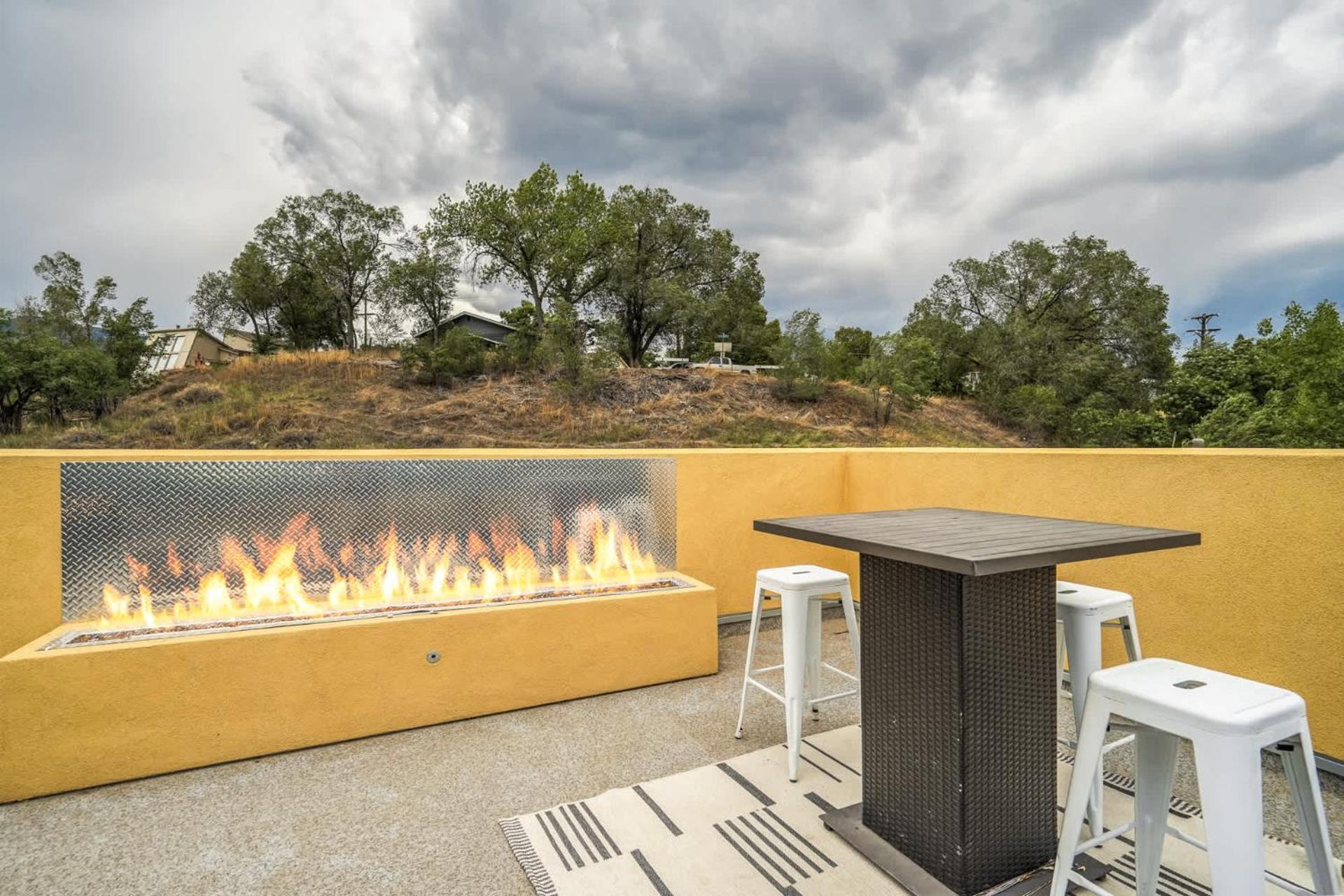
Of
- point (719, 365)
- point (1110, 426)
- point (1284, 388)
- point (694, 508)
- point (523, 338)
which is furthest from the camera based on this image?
point (719, 365)

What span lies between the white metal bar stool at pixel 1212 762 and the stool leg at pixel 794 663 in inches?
33.8

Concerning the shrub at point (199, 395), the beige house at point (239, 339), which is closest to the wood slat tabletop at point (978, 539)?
the shrub at point (199, 395)

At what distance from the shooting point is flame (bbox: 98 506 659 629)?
269 cm

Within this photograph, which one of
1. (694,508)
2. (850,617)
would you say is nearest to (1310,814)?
(850,617)

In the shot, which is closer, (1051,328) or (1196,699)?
(1196,699)

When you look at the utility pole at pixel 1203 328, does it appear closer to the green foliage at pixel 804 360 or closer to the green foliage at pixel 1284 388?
the green foliage at pixel 1284 388

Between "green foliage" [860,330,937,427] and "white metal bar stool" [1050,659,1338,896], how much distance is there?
16336 millimetres

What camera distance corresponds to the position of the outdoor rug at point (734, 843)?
66.0 inches

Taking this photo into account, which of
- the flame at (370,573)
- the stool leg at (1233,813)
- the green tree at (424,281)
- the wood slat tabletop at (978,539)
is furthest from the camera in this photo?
the green tree at (424,281)

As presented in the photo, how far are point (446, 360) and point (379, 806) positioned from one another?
1509cm

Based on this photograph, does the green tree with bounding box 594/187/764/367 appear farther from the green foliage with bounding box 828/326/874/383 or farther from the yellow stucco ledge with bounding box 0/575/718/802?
the yellow stucco ledge with bounding box 0/575/718/802

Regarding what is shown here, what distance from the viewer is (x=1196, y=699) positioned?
4.01 ft

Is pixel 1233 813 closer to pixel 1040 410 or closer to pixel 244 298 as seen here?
pixel 1040 410

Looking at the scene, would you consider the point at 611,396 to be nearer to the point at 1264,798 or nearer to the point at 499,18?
the point at 499,18
